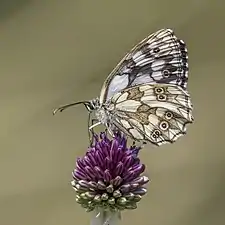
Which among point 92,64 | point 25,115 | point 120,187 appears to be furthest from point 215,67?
point 120,187

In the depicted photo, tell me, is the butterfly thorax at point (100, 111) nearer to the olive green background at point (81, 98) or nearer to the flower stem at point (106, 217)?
the flower stem at point (106, 217)

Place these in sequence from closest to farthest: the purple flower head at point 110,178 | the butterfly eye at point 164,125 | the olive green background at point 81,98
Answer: the purple flower head at point 110,178 → the butterfly eye at point 164,125 → the olive green background at point 81,98

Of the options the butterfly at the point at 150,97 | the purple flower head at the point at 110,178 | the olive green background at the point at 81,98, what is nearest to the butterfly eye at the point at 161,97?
the butterfly at the point at 150,97

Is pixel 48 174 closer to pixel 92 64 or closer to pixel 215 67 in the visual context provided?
pixel 92 64

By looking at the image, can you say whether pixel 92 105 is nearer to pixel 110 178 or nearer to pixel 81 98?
pixel 110 178

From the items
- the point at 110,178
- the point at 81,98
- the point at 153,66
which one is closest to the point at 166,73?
the point at 153,66
